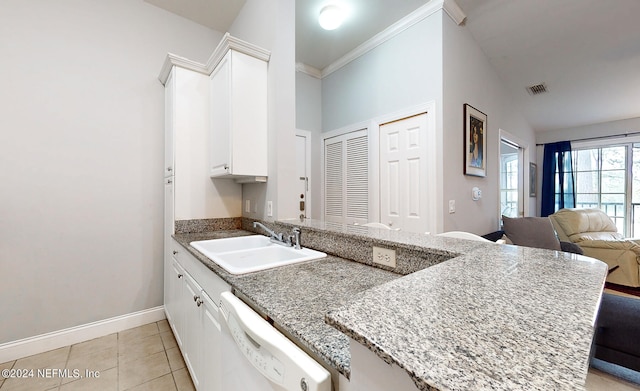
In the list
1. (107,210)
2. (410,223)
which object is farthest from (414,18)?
(107,210)

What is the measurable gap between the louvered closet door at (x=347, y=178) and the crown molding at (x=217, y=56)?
1.53 meters

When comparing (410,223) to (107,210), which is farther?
(410,223)

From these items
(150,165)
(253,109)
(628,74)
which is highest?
(628,74)

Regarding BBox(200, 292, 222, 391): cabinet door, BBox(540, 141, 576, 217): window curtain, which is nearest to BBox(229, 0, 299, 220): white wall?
BBox(200, 292, 222, 391): cabinet door

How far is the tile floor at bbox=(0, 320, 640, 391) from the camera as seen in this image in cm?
157

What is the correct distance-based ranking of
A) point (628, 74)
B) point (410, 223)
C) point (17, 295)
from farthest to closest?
1. point (628, 74)
2. point (410, 223)
3. point (17, 295)

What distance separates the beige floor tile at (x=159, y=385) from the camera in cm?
155

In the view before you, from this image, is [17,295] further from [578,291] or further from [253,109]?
[578,291]

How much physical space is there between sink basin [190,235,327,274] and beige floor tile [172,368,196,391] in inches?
31.3

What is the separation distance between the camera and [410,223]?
8.23 feet

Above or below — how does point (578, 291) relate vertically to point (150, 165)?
below

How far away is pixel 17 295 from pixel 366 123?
3.34 metres

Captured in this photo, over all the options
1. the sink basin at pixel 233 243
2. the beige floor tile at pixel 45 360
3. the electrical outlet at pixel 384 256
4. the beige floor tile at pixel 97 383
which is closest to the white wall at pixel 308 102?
the sink basin at pixel 233 243

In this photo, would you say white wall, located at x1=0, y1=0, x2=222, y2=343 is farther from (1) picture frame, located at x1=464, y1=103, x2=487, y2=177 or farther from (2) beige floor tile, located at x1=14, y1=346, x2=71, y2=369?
(1) picture frame, located at x1=464, y1=103, x2=487, y2=177
